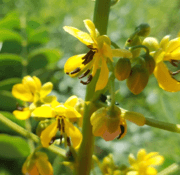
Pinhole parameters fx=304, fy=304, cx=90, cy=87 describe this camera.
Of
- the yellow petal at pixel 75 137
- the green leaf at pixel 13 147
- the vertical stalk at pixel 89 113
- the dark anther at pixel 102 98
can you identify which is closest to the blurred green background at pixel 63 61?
the green leaf at pixel 13 147

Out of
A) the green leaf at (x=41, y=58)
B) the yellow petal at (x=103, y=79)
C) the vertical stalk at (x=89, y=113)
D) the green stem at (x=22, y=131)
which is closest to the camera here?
the yellow petal at (x=103, y=79)

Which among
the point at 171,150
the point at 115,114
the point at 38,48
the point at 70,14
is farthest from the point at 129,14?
the point at 115,114

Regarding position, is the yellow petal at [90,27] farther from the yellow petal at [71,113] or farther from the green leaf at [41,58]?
the green leaf at [41,58]

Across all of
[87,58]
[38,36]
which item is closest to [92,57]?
[87,58]

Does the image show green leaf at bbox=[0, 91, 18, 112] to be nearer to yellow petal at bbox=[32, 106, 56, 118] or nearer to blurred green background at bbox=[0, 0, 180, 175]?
blurred green background at bbox=[0, 0, 180, 175]

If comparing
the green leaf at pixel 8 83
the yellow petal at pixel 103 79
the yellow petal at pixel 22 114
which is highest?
the yellow petal at pixel 103 79

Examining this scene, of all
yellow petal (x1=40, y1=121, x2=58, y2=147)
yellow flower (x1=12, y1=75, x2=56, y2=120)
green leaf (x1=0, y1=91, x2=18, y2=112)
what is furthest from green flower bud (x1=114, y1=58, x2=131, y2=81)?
green leaf (x1=0, y1=91, x2=18, y2=112)
